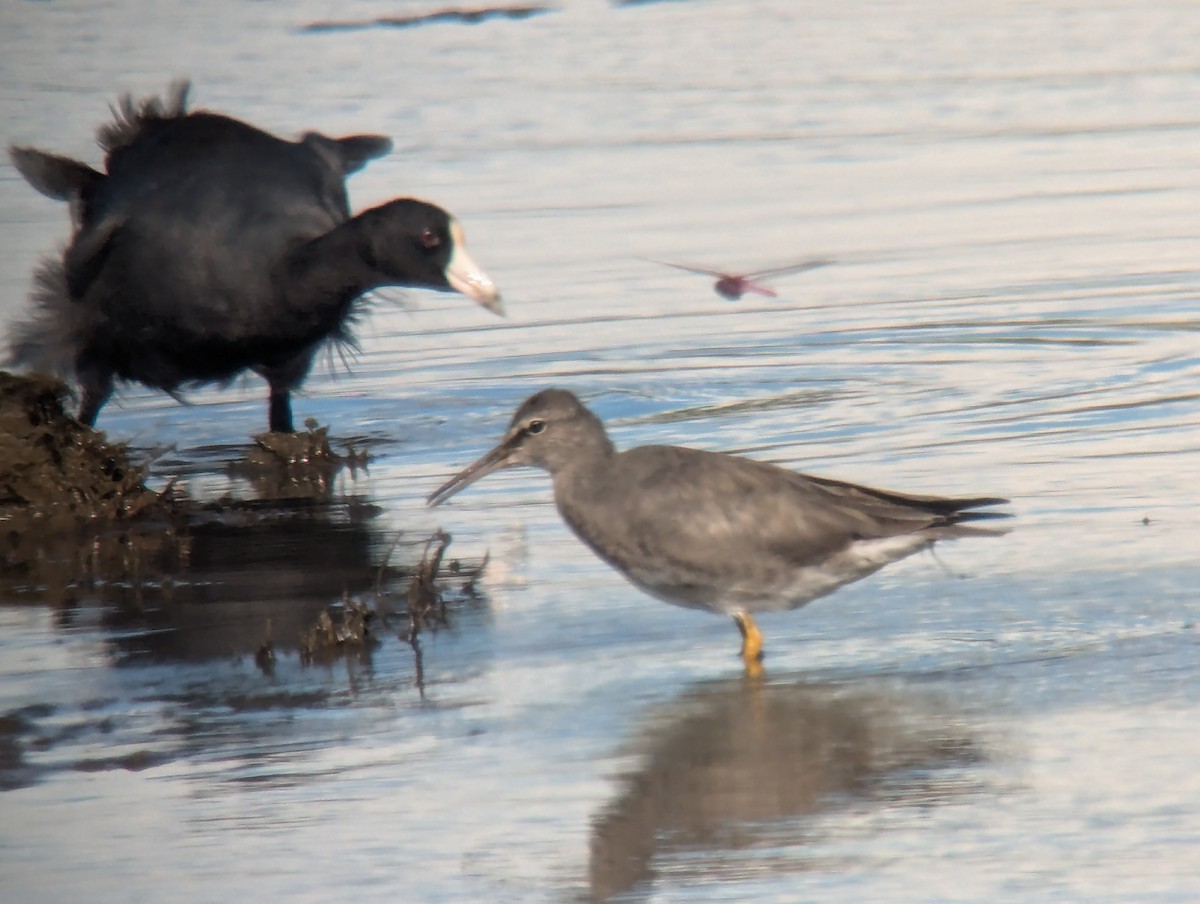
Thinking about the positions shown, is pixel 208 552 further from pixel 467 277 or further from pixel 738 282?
pixel 738 282

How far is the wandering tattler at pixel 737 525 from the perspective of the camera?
6.45m

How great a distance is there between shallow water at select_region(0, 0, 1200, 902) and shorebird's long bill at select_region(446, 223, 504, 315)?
1.86ft

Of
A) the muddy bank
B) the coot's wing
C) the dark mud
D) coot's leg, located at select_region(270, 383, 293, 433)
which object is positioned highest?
the dark mud

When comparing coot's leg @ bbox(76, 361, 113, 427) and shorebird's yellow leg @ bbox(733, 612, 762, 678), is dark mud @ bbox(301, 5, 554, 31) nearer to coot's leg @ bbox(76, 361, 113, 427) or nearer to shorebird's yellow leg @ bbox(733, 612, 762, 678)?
coot's leg @ bbox(76, 361, 113, 427)

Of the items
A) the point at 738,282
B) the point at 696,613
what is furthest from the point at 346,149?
the point at 696,613

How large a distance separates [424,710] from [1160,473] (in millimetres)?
2918

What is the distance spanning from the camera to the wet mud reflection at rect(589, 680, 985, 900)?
4906mm

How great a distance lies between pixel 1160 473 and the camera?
7.75 m

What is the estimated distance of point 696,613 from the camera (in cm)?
703

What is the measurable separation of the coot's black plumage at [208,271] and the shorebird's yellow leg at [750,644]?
10.3 ft

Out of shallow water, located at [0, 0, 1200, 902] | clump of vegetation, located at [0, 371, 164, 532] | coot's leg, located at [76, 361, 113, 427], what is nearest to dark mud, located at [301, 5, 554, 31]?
shallow water, located at [0, 0, 1200, 902]

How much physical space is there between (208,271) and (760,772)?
4.87 metres

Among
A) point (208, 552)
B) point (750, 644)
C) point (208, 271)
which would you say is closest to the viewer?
point (750, 644)

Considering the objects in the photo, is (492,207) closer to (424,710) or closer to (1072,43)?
(1072,43)
